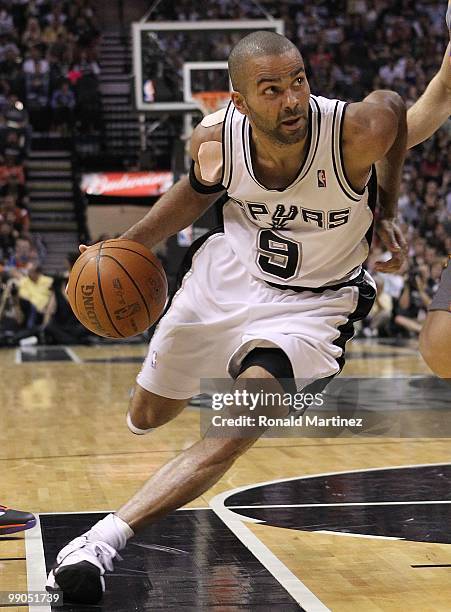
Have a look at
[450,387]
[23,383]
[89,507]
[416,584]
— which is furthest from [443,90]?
[23,383]

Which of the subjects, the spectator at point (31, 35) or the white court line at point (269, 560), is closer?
the white court line at point (269, 560)

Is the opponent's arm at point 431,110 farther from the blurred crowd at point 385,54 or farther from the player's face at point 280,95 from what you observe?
the blurred crowd at point 385,54

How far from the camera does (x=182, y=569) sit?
3.68 metres

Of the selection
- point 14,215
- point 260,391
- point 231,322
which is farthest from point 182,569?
point 14,215

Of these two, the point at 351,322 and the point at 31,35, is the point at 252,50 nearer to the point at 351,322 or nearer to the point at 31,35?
the point at 351,322

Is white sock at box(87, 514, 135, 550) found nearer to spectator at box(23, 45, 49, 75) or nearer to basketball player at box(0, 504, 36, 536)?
basketball player at box(0, 504, 36, 536)

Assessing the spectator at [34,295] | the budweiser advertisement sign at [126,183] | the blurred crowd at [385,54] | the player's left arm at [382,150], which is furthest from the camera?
the budweiser advertisement sign at [126,183]

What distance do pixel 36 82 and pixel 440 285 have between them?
15567 millimetres

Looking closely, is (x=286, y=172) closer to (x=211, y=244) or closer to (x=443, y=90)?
(x=211, y=244)

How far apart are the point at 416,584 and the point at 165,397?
110 cm

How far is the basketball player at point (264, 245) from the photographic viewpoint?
3.50 m

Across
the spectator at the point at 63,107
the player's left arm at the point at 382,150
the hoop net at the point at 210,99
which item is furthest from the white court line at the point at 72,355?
the player's left arm at the point at 382,150

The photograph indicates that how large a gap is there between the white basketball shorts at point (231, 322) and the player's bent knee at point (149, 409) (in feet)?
0.14

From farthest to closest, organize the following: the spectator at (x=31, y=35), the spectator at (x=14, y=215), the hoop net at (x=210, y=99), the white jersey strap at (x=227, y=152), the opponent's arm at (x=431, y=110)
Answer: the spectator at (x=31, y=35) → the spectator at (x=14, y=215) → the hoop net at (x=210, y=99) → the opponent's arm at (x=431, y=110) → the white jersey strap at (x=227, y=152)
